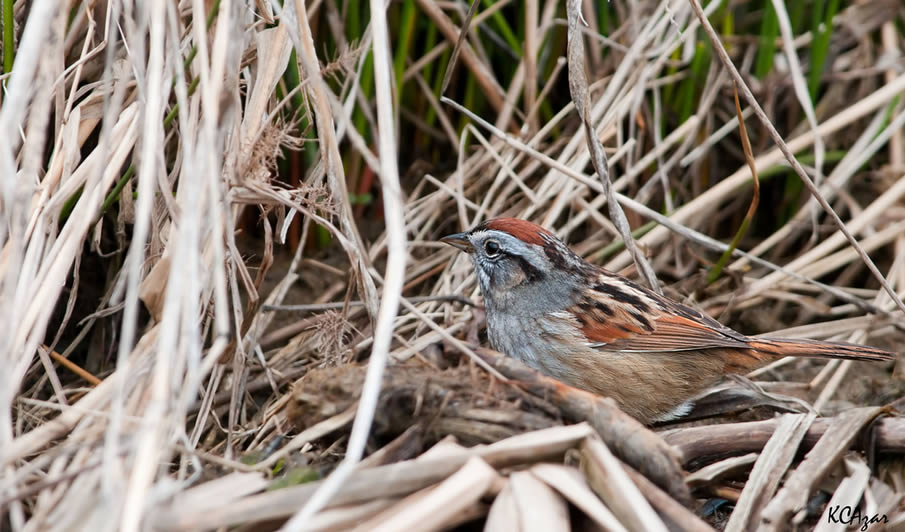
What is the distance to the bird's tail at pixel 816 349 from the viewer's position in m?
3.28

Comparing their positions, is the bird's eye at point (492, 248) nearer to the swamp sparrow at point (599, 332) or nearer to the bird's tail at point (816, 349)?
the swamp sparrow at point (599, 332)

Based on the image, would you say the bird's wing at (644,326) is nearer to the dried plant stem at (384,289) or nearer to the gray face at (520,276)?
the gray face at (520,276)

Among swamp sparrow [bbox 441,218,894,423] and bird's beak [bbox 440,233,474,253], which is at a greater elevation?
bird's beak [bbox 440,233,474,253]

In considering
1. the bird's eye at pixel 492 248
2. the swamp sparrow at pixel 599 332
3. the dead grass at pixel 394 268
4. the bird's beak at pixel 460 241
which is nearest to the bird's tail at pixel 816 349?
the swamp sparrow at pixel 599 332

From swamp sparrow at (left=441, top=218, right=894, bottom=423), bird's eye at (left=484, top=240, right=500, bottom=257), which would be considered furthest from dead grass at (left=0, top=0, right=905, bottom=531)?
bird's eye at (left=484, top=240, right=500, bottom=257)

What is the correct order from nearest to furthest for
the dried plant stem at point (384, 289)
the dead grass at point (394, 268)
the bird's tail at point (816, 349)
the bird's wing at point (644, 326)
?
the dried plant stem at point (384, 289)
the dead grass at point (394, 268)
the bird's tail at point (816, 349)
the bird's wing at point (644, 326)

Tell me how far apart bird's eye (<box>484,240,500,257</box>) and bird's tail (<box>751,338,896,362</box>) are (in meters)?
0.98

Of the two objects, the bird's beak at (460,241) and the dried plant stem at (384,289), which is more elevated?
the dried plant stem at (384,289)

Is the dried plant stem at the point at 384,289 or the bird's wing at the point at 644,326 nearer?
the dried plant stem at the point at 384,289

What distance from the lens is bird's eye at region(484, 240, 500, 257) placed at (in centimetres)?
356

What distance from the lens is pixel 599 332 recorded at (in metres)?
3.47

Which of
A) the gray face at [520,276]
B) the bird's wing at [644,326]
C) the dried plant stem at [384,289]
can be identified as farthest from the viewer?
the gray face at [520,276]

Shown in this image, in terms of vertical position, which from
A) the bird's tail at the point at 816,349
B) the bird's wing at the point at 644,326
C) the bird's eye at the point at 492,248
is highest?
the bird's eye at the point at 492,248

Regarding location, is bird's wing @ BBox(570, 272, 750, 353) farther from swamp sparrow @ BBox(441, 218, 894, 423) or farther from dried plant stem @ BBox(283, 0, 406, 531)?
dried plant stem @ BBox(283, 0, 406, 531)
